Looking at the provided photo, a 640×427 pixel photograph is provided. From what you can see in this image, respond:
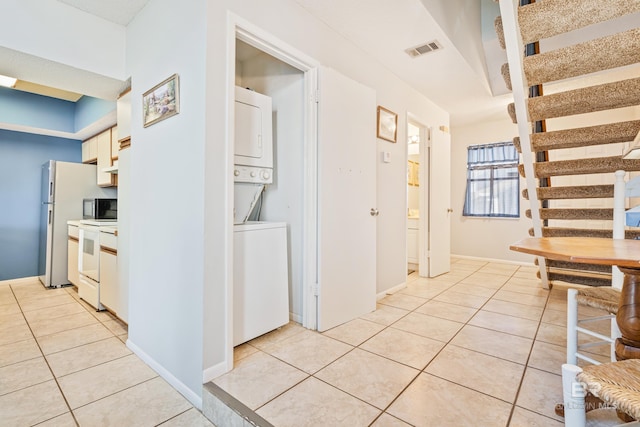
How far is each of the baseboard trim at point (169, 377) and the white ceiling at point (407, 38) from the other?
243cm

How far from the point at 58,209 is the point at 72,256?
71cm

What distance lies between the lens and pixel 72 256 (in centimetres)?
360

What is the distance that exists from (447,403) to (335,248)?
48.7 inches

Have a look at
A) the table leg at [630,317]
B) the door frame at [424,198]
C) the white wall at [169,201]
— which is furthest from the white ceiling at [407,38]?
the table leg at [630,317]

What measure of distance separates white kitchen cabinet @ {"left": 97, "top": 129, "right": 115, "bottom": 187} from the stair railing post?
402 centimetres

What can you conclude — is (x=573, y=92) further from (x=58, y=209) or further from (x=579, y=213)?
(x=58, y=209)

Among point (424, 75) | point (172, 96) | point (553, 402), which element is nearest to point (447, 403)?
point (553, 402)

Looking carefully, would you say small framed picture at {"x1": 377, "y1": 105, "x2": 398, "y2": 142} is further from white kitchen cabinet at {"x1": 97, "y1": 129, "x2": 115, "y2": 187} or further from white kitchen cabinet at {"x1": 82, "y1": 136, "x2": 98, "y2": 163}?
white kitchen cabinet at {"x1": 82, "y1": 136, "x2": 98, "y2": 163}

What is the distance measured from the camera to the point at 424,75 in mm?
3371

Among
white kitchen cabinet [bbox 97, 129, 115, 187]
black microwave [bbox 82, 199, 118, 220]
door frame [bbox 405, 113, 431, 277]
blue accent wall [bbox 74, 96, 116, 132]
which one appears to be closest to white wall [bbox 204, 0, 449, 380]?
door frame [bbox 405, 113, 431, 277]

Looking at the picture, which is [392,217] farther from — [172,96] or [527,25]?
[172,96]

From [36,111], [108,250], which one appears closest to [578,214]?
[108,250]

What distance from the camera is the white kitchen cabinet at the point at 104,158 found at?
11.8 ft

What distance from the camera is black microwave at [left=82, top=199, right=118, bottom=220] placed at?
11.8 feet
